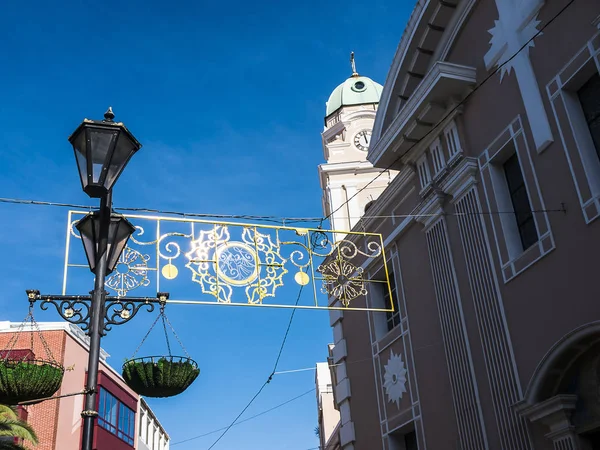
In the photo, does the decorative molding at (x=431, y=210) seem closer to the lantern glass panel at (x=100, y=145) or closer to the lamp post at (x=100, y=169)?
the lamp post at (x=100, y=169)

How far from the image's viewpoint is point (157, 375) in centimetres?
768

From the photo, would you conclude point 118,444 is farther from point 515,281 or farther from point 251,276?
point 515,281

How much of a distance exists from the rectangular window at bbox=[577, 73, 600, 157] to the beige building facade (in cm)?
2

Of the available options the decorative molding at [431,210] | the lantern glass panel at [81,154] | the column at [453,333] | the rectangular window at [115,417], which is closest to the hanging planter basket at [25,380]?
the lantern glass panel at [81,154]

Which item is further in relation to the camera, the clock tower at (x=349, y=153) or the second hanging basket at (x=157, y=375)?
the clock tower at (x=349, y=153)

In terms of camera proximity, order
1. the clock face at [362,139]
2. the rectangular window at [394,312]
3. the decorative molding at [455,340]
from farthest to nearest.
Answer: the clock face at [362,139]
the rectangular window at [394,312]
the decorative molding at [455,340]

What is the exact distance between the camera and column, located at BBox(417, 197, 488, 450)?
37.4ft

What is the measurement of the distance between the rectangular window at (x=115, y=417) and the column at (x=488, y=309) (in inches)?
746

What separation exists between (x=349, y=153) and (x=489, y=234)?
1539cm

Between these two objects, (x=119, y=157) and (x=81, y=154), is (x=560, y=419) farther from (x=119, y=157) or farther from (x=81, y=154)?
(x=81, y=154)

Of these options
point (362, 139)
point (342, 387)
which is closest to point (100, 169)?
point (342, 387)

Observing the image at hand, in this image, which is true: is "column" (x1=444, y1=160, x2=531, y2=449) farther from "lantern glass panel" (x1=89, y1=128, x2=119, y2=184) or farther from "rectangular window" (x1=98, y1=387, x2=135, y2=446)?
"rectangular window" (x1=98, y1=387, x2=135, y2=446)

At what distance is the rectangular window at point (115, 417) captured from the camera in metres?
27.4

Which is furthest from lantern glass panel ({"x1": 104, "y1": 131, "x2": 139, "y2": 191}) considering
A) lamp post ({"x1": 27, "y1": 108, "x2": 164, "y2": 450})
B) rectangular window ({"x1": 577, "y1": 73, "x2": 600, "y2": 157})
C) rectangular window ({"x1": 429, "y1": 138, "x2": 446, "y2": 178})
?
rectangular window ({"x1": 429, "y1": 138, "x2": 446, "y2": 178})
